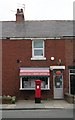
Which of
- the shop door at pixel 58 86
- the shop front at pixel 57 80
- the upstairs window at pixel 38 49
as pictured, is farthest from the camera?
the upstairs window at pixel 38 49

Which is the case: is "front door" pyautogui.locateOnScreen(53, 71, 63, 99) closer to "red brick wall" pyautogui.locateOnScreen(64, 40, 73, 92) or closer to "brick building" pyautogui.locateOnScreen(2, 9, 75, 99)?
"brick building" pyautogui.locateOnScreen(2, 9, 75, 99)

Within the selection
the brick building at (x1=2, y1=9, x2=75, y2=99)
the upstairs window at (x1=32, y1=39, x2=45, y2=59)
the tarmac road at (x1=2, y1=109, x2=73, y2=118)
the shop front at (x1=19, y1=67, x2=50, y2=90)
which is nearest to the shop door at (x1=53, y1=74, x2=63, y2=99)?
→ the brick building at (x1=2, y1=9, x2=75, y2=99)

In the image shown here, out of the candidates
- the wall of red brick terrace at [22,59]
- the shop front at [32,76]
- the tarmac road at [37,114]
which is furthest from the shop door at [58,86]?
the tarmac road at [37,114]

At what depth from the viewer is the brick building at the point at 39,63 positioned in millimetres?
29969

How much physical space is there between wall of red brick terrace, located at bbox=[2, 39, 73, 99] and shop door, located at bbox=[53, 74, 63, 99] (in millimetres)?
347

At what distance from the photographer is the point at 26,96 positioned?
98.0 feet

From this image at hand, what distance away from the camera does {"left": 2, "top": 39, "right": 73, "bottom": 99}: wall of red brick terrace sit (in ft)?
98.6

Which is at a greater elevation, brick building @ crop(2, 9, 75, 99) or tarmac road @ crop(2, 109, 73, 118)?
brick building @ crop(2, 9, 75, 99)

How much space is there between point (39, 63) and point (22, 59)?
1445 mm

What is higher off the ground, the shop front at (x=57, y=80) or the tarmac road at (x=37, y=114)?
the shop front at (x=57, y=80)

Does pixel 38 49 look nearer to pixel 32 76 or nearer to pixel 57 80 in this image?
pixel 32 76

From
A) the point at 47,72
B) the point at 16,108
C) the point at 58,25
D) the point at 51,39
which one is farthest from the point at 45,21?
the point at 16,108

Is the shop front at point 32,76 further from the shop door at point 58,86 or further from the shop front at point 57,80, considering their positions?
the shop door at point 58,86

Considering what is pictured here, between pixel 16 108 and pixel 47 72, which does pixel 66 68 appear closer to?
pixel 47 72
